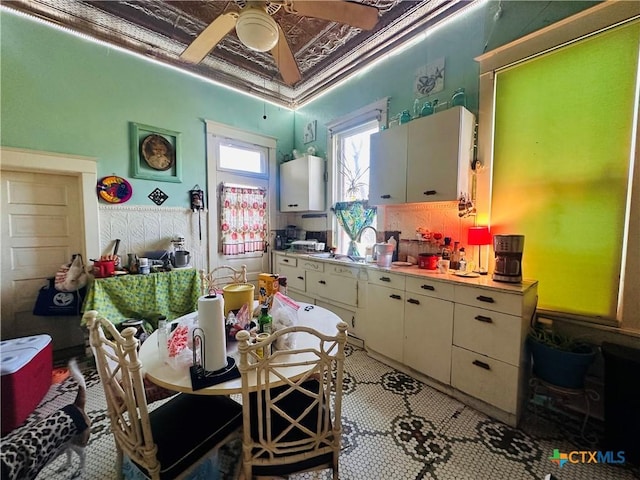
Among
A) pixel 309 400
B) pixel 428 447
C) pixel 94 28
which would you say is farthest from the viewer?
pixel 94 28

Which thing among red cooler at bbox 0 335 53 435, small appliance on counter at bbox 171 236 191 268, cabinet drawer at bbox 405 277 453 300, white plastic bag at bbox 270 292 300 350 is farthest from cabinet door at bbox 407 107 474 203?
red cooler at bbox 0 335 53 435

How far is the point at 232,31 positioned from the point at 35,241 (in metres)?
3.00

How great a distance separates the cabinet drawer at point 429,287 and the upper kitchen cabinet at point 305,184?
1914 mm

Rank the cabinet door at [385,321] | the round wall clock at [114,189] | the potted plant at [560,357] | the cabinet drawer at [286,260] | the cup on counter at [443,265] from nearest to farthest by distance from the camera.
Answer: the potted plant at [560,357]
the cup on counter at [443,265]
the cabinet door at [385,321]
the round wall clock at [114,189]
the cabinet drawer at [286,260]

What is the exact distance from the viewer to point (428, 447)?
5.13 feet

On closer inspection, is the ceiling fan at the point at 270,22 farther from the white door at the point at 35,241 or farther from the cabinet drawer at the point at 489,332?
the cabinet drawer at the point at 489,332

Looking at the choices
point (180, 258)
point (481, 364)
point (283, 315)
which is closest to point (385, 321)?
point (481, 364)

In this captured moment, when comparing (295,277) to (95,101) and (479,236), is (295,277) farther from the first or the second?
(95,101)

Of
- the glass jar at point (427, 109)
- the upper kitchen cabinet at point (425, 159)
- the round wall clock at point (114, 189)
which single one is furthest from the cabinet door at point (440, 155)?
the round wall clock at point (114, 189)

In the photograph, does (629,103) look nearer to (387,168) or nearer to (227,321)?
(387,168)

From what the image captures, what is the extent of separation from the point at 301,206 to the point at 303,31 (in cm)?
204

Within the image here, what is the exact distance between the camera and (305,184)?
366 cm

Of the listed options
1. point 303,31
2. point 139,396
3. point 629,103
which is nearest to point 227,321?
point 139,396

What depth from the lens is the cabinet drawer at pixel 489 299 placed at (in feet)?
5.46
